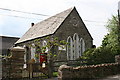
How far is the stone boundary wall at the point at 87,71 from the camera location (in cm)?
1131

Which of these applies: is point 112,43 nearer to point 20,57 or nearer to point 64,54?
point 64,54

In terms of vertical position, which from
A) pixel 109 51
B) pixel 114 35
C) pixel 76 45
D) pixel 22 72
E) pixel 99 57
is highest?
pixel 114 35

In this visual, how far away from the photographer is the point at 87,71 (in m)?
12.3

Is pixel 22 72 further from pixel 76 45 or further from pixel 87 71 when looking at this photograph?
pixel 76 45

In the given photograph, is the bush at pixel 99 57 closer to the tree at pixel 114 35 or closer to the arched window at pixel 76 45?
the tree at pixel 114 35

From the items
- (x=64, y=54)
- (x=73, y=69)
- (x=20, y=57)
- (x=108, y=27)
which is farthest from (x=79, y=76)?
(x=108, y=27)

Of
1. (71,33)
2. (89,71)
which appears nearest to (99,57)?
(71,33)

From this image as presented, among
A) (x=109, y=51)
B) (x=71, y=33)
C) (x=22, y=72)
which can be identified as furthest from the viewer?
(x=71, y=33)

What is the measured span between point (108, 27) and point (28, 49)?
51.2 ft

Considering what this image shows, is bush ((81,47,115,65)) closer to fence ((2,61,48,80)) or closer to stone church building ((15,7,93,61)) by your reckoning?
stone church building ((15,7,93,61))

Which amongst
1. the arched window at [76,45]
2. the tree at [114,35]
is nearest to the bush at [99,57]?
the tree at [114,35]

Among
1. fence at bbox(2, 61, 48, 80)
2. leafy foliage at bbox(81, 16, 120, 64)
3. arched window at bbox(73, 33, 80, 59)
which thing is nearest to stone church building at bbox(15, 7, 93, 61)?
arched window at bbox(73, 33, 80, 59)

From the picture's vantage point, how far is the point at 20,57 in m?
13.1

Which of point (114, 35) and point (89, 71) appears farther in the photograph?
point (114, 35)
